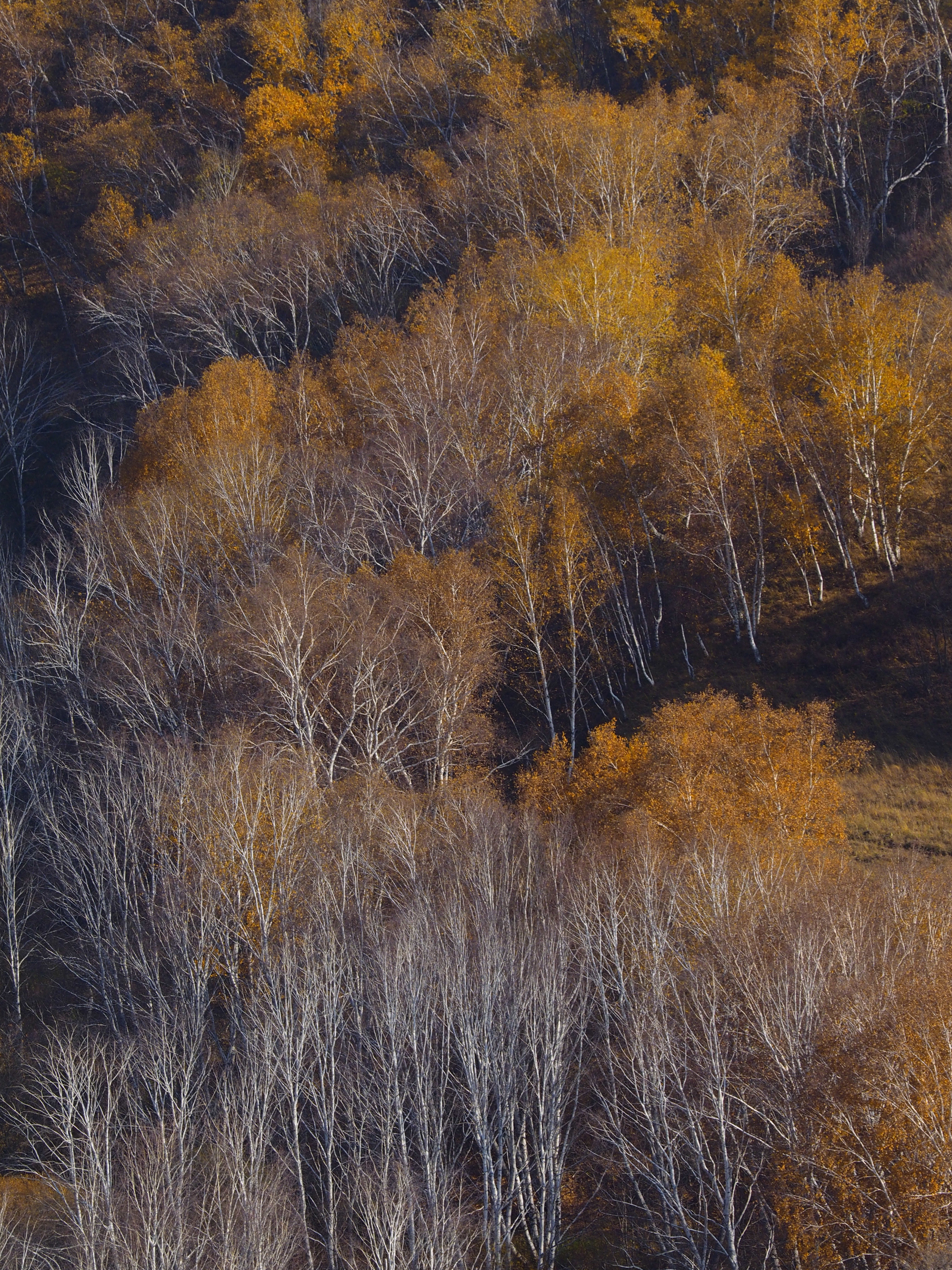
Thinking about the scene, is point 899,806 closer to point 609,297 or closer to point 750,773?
point 750,773

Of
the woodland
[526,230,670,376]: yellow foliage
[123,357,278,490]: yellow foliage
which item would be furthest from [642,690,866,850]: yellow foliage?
[123,357,278,490]: yellow foliage

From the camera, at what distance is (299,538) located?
42.4 meters

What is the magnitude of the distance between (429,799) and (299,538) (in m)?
16.3

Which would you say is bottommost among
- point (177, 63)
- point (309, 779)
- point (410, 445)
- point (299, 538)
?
point (309, 779)

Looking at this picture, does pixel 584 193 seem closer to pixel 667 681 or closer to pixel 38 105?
pixel 667 681

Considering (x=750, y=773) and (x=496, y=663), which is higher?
(x=496, y=663)

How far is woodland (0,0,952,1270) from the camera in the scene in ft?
59.2

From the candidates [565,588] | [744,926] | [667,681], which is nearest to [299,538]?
[565,588]

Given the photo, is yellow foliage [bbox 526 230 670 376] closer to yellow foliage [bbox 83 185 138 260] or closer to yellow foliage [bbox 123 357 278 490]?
yellow foliage [bbox 123 357 278 490]

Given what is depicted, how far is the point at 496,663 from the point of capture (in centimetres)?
3634


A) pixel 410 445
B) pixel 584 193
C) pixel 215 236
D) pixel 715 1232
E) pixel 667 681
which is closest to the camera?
pixel 715 1232

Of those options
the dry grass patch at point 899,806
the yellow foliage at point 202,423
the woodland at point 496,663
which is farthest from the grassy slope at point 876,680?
the yellow foliage at point 202,423

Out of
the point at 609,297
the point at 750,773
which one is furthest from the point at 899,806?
the point at 609,297

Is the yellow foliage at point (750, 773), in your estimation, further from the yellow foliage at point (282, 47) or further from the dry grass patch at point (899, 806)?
the yellow foliage at point (282, 47)
